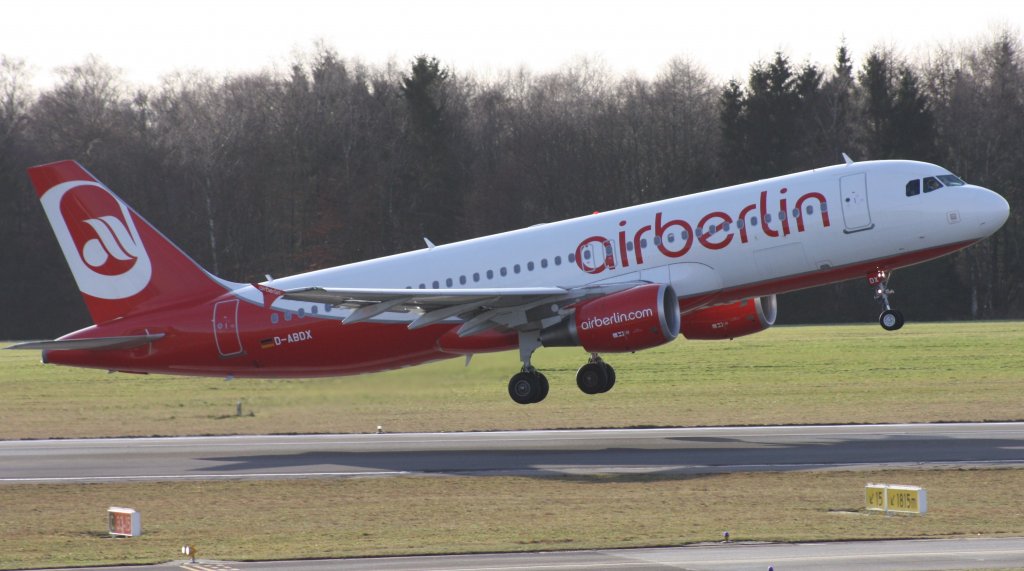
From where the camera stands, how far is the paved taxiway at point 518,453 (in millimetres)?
34375

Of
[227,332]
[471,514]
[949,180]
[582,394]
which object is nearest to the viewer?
[471,514]

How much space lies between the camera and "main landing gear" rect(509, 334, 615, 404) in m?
39.4

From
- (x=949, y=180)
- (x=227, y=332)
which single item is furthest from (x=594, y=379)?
(x=949, y=180)

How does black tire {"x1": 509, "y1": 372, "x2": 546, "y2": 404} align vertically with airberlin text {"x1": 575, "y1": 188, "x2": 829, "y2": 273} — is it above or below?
below

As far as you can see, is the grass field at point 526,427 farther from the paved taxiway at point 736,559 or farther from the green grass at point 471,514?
the paved taxiway at point 736,559

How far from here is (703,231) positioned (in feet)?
123

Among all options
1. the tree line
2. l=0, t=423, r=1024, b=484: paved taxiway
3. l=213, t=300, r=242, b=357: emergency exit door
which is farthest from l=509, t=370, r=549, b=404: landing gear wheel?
the tree line

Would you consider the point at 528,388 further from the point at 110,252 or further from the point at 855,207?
the point at 110,252

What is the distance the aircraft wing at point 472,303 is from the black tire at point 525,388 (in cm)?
151

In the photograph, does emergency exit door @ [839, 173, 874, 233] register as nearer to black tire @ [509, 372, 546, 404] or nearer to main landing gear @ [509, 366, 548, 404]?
main landing gear @ [509, 366, 548, 404]

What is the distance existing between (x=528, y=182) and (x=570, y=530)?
8459 centimetres

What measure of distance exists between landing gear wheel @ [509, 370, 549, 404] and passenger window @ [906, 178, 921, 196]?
453 inches

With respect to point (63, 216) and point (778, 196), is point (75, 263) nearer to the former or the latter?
point (63, 216)

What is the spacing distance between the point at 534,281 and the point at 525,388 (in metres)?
3.14
